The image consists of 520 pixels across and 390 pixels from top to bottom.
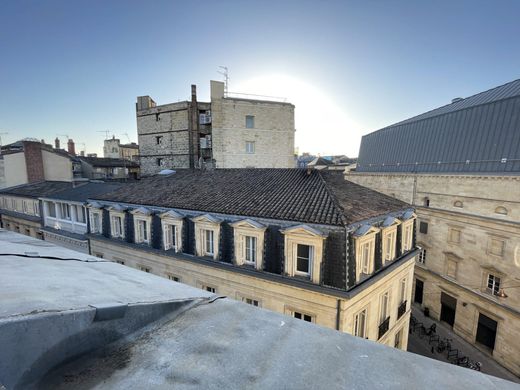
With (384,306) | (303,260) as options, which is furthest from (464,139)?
(303,260)

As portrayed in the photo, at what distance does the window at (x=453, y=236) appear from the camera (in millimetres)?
23094

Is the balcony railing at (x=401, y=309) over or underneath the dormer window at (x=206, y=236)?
underneath

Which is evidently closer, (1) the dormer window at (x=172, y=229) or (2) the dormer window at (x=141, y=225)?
(1) the dormer window at (x=172, y=229)

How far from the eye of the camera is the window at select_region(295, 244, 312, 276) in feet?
39.3

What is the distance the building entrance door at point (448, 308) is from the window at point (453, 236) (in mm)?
5050

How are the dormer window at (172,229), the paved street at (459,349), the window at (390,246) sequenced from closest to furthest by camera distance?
the window at (390,246)
the dormer window at (172,229)
the paved street at (459,349)

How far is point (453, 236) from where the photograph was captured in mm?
23516

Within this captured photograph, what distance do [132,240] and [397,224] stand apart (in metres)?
15.9

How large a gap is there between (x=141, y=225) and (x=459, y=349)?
2583 cm

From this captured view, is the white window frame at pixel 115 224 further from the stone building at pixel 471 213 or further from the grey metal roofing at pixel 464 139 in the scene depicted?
the grey metal roofing at pixel 464 139

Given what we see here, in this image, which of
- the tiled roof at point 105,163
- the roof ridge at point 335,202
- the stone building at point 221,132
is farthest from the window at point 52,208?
the tiled roof at point 105,163

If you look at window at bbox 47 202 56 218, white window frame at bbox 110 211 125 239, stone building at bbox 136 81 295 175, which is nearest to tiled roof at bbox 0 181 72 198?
window at bbox 47 202 56 218

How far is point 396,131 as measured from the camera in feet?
105

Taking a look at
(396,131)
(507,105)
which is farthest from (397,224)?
(396,131)
